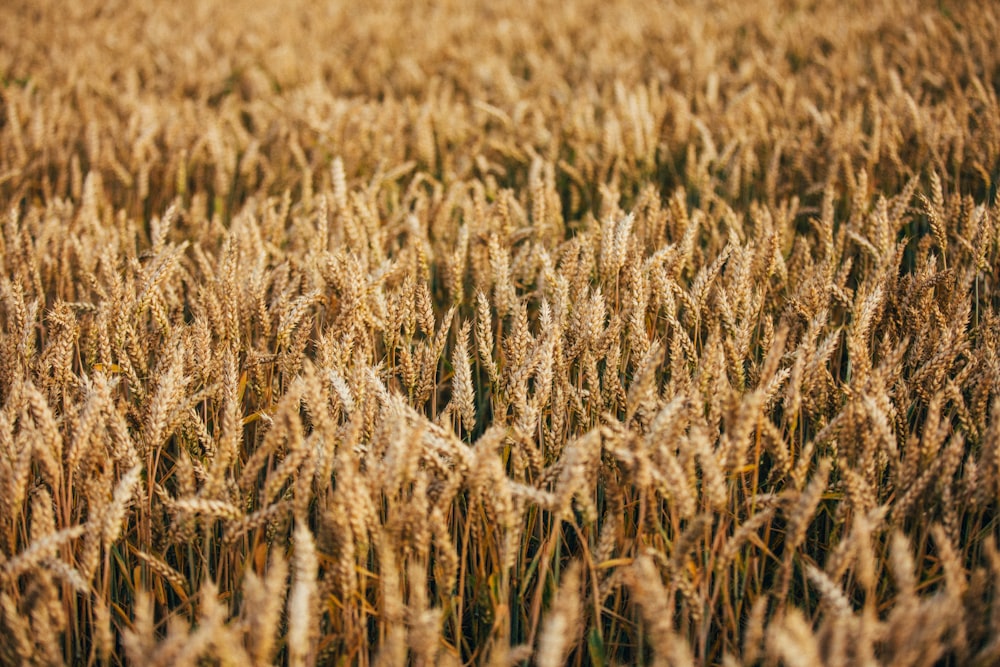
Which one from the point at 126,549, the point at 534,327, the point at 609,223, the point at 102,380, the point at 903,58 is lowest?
the point at 126,549

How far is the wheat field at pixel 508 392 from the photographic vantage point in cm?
121

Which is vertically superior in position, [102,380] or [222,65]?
[222,65]

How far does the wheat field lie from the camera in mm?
1210

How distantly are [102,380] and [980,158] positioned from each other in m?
2.94

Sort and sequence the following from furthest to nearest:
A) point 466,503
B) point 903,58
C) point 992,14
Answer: point 992,14
point 903,58
point 466,503

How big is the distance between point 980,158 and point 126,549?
3.01 m

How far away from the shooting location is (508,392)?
57.9 inches

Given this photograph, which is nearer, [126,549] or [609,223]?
[126,549]

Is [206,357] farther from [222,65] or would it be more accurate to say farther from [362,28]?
[362,28]

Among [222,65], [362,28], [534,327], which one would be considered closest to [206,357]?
[534,327]

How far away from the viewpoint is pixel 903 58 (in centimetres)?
452

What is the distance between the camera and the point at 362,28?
6160mm

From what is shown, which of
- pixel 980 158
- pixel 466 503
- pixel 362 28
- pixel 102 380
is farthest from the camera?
pixel 362 28

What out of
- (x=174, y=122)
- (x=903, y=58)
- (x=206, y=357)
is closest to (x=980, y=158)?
(x=903, y=58)
